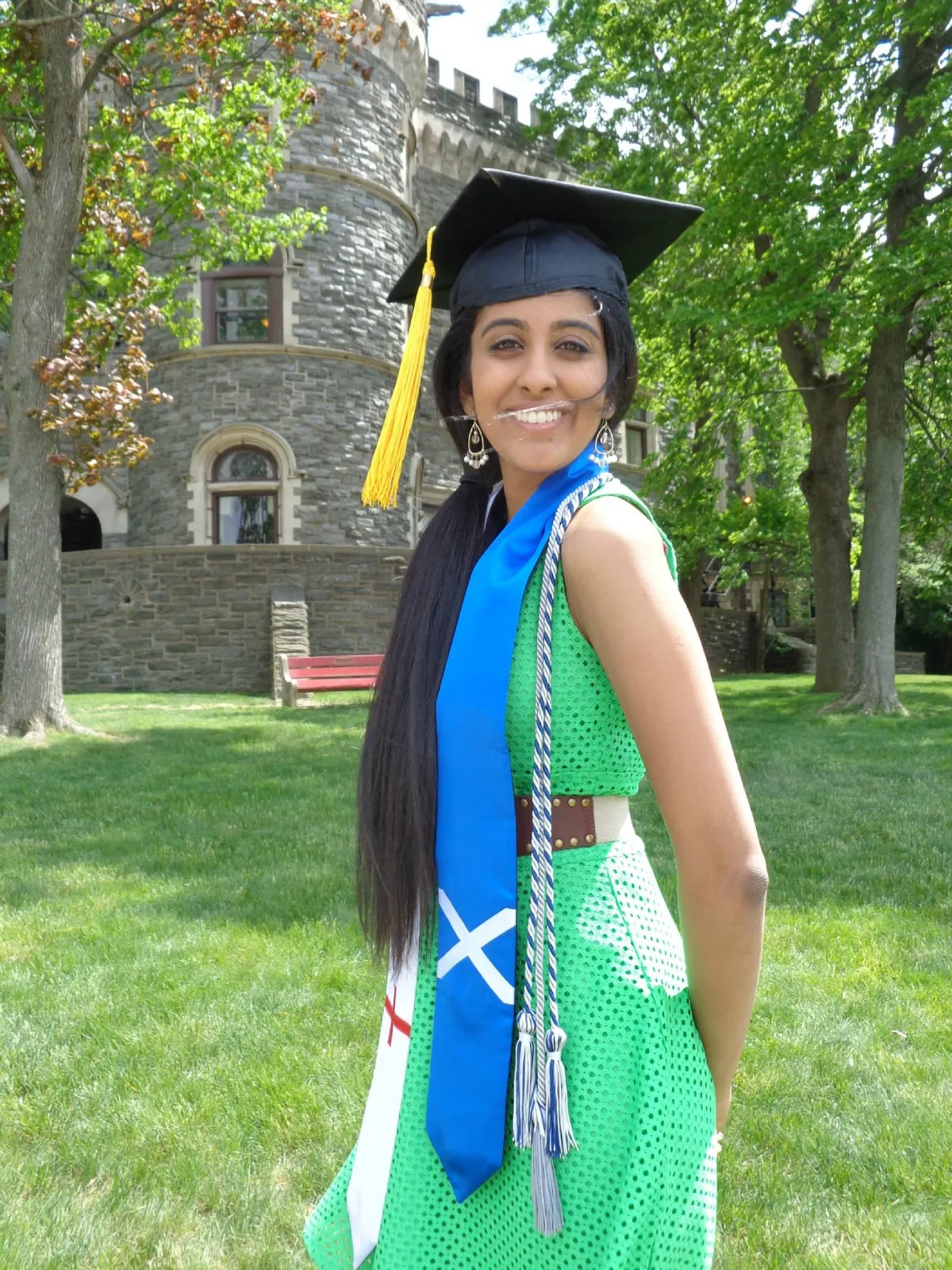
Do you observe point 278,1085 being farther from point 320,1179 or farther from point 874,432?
point 874,432

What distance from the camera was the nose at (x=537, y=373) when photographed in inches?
58.2

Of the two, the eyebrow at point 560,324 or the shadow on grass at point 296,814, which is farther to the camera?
the shadow on grass at point 296,814

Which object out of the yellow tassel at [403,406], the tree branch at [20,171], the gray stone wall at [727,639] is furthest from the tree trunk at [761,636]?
the yellow tassel at [403,406]

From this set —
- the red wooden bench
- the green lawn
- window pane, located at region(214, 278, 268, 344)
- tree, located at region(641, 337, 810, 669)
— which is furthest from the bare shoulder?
window pane, located at region(214, 278, 268, 344)

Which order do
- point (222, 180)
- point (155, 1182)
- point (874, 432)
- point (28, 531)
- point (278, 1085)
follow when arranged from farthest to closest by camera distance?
point (874, 432) < point (222, 180) < point (28, 531) < point (278, 1085) < point (155, 1182)

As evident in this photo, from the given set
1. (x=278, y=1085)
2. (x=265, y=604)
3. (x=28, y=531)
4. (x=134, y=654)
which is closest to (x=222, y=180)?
(x=28, y=531)

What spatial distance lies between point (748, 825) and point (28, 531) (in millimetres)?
11010

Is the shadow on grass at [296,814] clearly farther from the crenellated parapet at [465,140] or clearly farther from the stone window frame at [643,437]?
the stone window frame at [643,437]

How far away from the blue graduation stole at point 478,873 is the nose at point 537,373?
19 centimetres

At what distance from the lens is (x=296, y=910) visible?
505 centimetres

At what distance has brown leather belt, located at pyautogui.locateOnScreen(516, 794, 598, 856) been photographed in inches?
51.9

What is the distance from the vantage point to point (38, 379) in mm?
10953

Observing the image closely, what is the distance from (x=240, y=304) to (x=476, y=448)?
64.9 feet

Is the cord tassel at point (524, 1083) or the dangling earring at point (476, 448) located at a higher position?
the dangling earring at point (476, 448)
